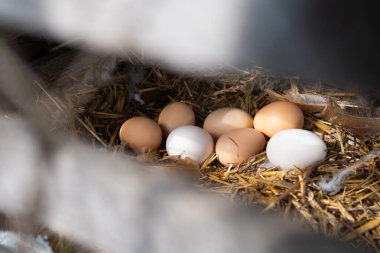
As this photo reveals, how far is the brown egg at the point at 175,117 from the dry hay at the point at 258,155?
0.05 meters

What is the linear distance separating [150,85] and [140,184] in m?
0.72

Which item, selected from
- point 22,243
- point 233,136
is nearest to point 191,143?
point 233,136

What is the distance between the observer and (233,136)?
117 centimetres

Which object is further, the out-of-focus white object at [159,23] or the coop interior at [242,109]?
the coop interior at [242,109]

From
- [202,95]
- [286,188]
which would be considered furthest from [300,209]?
[202,95]

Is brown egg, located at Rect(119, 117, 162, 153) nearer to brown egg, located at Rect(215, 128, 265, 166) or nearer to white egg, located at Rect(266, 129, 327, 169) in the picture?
brown egg, located at Rect(215, 128, 265, 166)

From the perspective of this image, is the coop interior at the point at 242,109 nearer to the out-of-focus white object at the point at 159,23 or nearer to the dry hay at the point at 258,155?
the dry hay at the point at 258,155

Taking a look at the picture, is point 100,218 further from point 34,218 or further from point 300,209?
point 300,209

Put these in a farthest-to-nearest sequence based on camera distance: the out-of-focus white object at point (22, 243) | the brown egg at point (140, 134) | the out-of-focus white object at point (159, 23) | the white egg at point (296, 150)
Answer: the brown egg at point (140, 134), the white egg at point (296, 150), the out-of-focus white object at point (22, 243), the out-of-focus white object at point (159, 23)

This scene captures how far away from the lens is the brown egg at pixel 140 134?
1.21 metres

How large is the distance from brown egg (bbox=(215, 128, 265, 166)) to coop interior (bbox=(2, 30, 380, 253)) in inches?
0.5

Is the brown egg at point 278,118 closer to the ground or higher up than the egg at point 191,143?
higher up

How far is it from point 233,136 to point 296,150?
145 mm

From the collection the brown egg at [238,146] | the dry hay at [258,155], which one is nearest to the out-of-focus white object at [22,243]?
the dry hay at [258,155]
